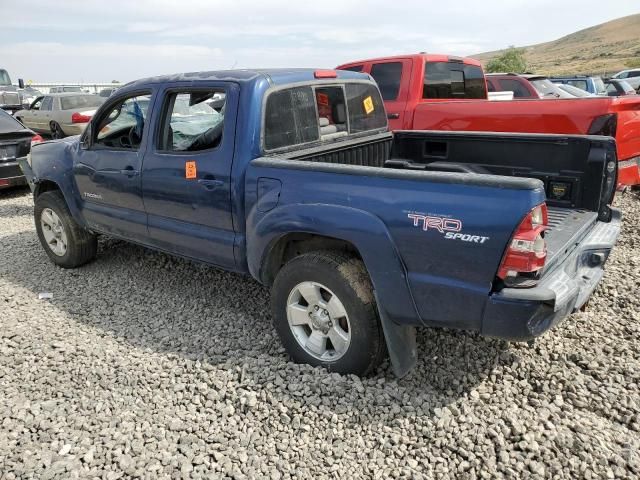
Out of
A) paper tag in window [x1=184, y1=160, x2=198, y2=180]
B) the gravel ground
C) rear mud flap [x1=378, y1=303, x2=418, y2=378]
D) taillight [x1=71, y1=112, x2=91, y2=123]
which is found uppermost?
taillight [x1=71, y1=112, x2=91, y2=123]

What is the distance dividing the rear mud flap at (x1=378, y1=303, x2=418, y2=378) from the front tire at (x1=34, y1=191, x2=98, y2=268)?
139 inches

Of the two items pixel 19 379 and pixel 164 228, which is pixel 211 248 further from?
pixel 19 379

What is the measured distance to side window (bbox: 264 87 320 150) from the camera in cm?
346

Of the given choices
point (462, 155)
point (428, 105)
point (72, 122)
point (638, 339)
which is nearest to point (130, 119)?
point (462, 155)

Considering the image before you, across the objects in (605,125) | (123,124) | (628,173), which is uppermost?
(123,124)

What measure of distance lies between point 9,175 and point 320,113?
21.1 ft

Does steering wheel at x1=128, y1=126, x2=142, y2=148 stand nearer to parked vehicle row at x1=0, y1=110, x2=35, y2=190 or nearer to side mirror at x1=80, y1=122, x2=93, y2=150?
side mirror at x1=80, y1=122, x2=93, y2=150

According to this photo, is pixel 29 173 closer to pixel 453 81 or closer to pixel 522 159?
pixel 522 159

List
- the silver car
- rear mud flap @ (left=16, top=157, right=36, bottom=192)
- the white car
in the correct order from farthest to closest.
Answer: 1. the white car
2. the silver car
3. rear mud flap @ (left=16, top=157, right=36, bottom=192)

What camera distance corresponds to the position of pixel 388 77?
698cm

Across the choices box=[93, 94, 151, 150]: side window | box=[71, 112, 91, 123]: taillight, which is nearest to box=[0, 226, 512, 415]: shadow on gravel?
box=[93, 94, 151, 150]: side window

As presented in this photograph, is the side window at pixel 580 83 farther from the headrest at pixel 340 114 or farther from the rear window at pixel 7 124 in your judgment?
the rear window at pixel 7 124

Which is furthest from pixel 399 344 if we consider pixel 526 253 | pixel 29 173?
pixel 29 173

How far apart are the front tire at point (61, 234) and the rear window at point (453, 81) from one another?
4.55m
